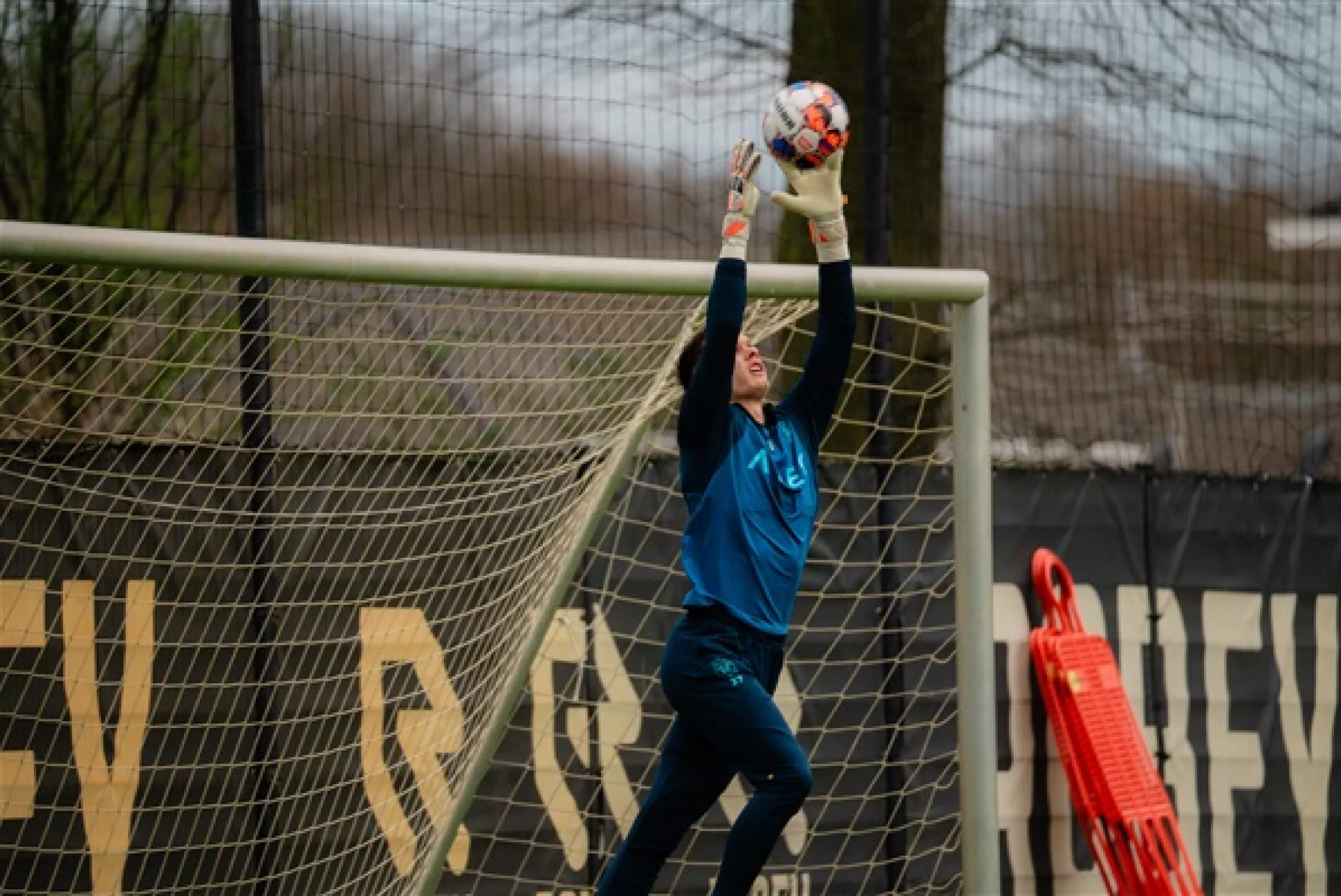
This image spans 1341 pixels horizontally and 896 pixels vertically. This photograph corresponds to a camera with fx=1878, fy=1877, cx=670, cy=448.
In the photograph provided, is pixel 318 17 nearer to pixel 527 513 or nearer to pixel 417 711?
pixel 527 513

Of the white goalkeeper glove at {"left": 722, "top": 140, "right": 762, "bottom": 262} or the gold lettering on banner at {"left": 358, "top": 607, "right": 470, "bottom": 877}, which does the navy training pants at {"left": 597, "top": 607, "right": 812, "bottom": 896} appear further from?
the gold lettering on banner at {"left": 358, "top": 607, "right": 470, "bottom": 877}

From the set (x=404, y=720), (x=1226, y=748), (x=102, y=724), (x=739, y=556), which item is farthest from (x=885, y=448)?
(x=102, y=724)

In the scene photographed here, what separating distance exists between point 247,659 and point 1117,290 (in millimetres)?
3820

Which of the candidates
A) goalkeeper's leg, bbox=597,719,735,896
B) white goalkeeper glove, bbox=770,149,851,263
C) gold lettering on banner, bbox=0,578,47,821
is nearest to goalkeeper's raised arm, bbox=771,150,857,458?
white goalkeeper glove, bbox=770,149,851,263

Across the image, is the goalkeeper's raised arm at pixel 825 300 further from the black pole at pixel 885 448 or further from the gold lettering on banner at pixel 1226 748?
the gold lettering on banner at pixel 1226 748

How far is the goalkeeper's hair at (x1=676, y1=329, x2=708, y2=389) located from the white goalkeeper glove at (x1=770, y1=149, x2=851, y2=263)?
42 cm

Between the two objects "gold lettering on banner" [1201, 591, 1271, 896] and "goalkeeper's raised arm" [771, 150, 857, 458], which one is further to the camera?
"gold lettering on banner" [1201, 591, 1271, 896]

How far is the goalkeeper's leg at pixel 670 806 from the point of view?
4.86 metres

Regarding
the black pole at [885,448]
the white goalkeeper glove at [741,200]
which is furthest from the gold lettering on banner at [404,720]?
the white goalkeeper glove at [741,200]

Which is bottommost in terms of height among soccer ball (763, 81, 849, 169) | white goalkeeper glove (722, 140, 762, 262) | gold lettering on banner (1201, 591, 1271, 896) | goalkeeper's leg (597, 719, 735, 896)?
gold lettering on banner (1201, 591, 1271, 896)

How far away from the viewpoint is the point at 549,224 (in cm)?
666

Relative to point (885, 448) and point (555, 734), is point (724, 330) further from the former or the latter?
point (885, 448)

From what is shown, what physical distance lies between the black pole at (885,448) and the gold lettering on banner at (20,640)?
2825 mm

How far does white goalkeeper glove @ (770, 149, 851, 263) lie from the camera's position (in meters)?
4.89
